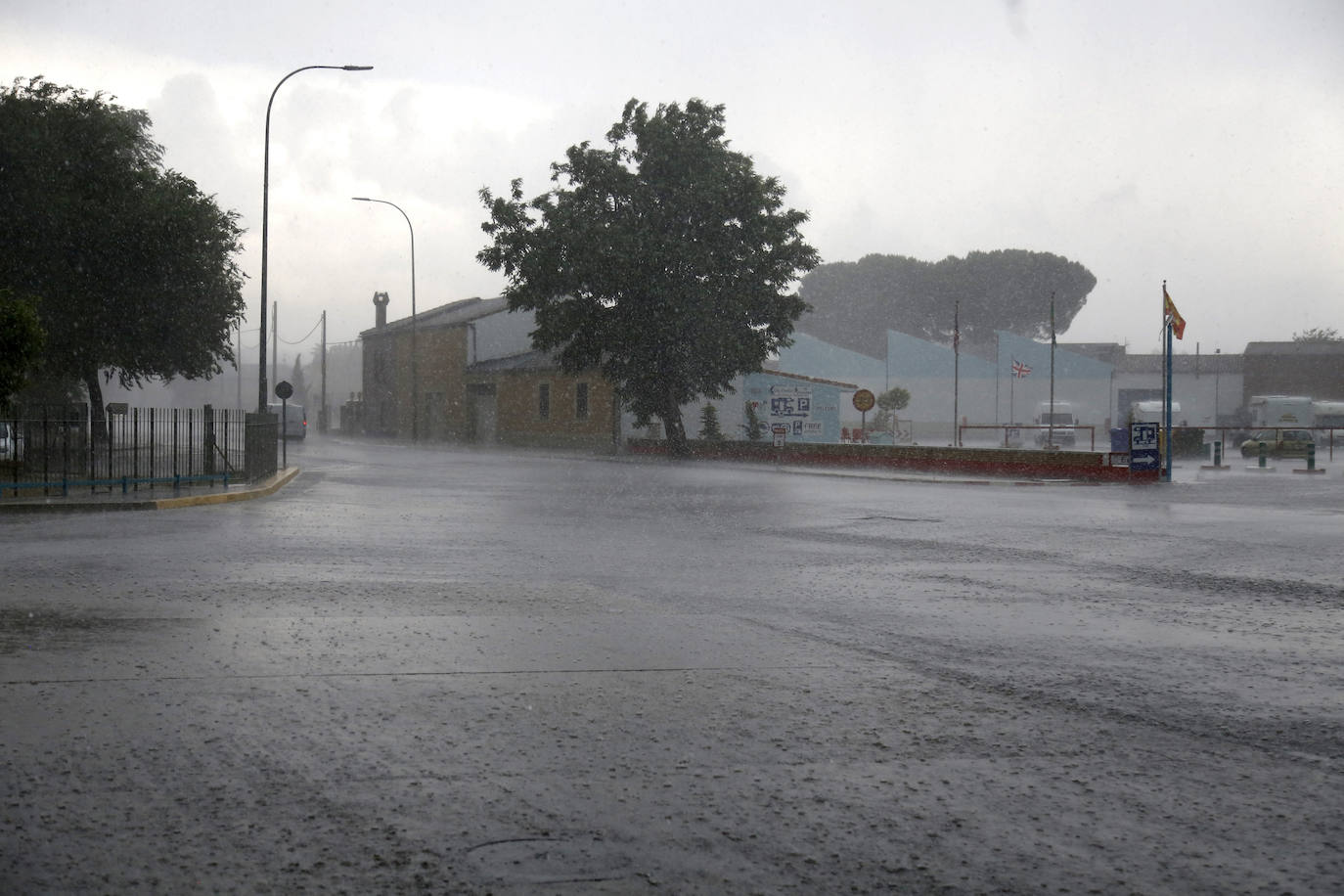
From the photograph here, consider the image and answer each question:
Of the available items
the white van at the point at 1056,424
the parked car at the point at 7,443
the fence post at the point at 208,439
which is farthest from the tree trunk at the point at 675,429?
the parked car at the point at 7,443

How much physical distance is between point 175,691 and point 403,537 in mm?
8394

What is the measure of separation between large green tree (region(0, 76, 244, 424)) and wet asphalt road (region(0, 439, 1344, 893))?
67.3 feet

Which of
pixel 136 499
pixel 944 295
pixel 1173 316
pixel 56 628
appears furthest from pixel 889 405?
pixel 56 628

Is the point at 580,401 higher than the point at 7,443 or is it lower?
higher

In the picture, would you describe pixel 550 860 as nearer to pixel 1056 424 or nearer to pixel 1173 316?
pixel 1173 316

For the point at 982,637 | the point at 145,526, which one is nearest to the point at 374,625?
the point at 982,637

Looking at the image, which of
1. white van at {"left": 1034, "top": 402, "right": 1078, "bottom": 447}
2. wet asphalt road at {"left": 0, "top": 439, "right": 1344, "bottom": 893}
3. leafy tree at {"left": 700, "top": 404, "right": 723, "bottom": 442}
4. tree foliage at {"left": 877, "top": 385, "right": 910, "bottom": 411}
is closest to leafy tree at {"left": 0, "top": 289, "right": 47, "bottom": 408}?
wet asphalt road at {"left": 0, "top": 439, "right": 1344, "bottom": 893}

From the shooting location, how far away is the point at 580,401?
56.6m

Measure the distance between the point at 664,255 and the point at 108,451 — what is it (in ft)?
74.8

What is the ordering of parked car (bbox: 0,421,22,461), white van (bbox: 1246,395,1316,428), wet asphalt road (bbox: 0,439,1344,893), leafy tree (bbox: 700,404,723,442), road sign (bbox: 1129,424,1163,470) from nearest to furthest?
wet asphalt road (bbox: 0,439,1344,893), parked car (bbox: 0,421,22,461), road sign (bbox: 1129,424,1163,470), leafy tree (bbox: 700,404,723,442), white van (bbox: 1246,395,1316,428)

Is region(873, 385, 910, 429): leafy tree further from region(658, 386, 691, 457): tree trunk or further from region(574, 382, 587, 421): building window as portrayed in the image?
region(658, 386, 691, 457): tree trunk

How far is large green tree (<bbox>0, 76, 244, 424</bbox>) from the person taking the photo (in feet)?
98.0

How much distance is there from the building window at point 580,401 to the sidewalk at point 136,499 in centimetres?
3315

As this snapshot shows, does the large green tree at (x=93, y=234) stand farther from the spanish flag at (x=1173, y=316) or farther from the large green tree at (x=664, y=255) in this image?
the spanish flag at (x=1173, y=316)
